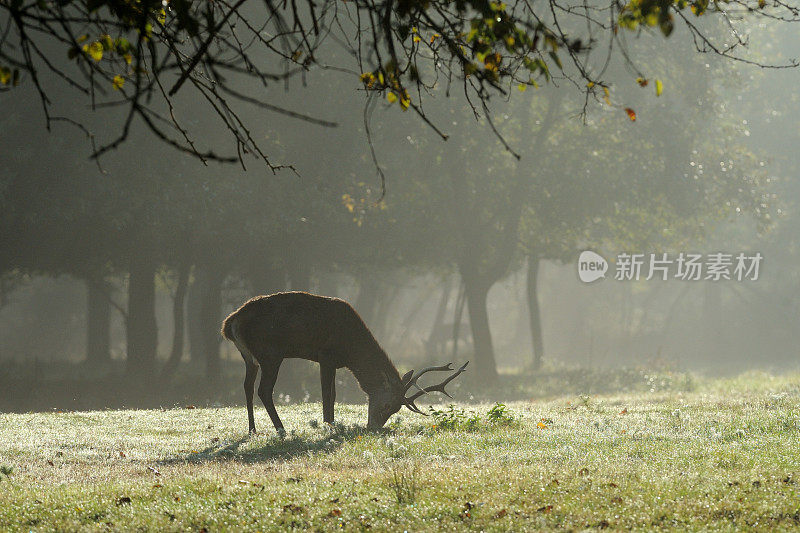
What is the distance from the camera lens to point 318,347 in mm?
15531

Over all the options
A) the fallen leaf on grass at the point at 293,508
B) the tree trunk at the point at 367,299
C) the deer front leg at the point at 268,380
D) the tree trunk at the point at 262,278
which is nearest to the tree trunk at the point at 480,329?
the tree trunk at the point at 262,278

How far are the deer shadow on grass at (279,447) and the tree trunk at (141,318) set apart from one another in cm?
1741

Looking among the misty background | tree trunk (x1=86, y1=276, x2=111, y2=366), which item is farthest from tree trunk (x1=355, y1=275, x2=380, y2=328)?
tree trunk (x1=86, y1=276, x2=111, y2=366)

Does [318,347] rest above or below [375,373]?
above

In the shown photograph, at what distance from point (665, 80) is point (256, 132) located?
18.5 metres

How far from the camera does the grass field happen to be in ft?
27.0

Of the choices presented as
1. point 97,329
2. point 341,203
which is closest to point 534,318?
point 341,203

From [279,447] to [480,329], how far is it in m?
24.3

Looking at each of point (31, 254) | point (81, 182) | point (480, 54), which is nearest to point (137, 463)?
point (480, 54)

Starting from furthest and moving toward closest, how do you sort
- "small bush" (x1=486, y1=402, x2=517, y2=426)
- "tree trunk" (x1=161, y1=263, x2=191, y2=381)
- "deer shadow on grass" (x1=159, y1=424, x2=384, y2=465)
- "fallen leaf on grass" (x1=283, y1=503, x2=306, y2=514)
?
"tree trunk" (x1=161, y1=263, x2=191, y2=381), "small bush" (x1=486, y1=402, x2=517, y2=426), "deer shadow on grass" (x1=159, y1=424, x2=384, y2=465), "fallen leaf on grass" (x1=283, y1=503, x2=306, y2=514)

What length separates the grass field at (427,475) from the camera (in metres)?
8.22

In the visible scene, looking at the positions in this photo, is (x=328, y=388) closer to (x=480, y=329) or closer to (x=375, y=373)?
(x=375, y=373)

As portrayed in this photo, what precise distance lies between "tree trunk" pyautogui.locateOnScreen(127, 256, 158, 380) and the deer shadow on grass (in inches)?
685

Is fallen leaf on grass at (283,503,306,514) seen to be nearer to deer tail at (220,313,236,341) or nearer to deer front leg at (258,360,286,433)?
deer front leg at (258,360,286,433)
